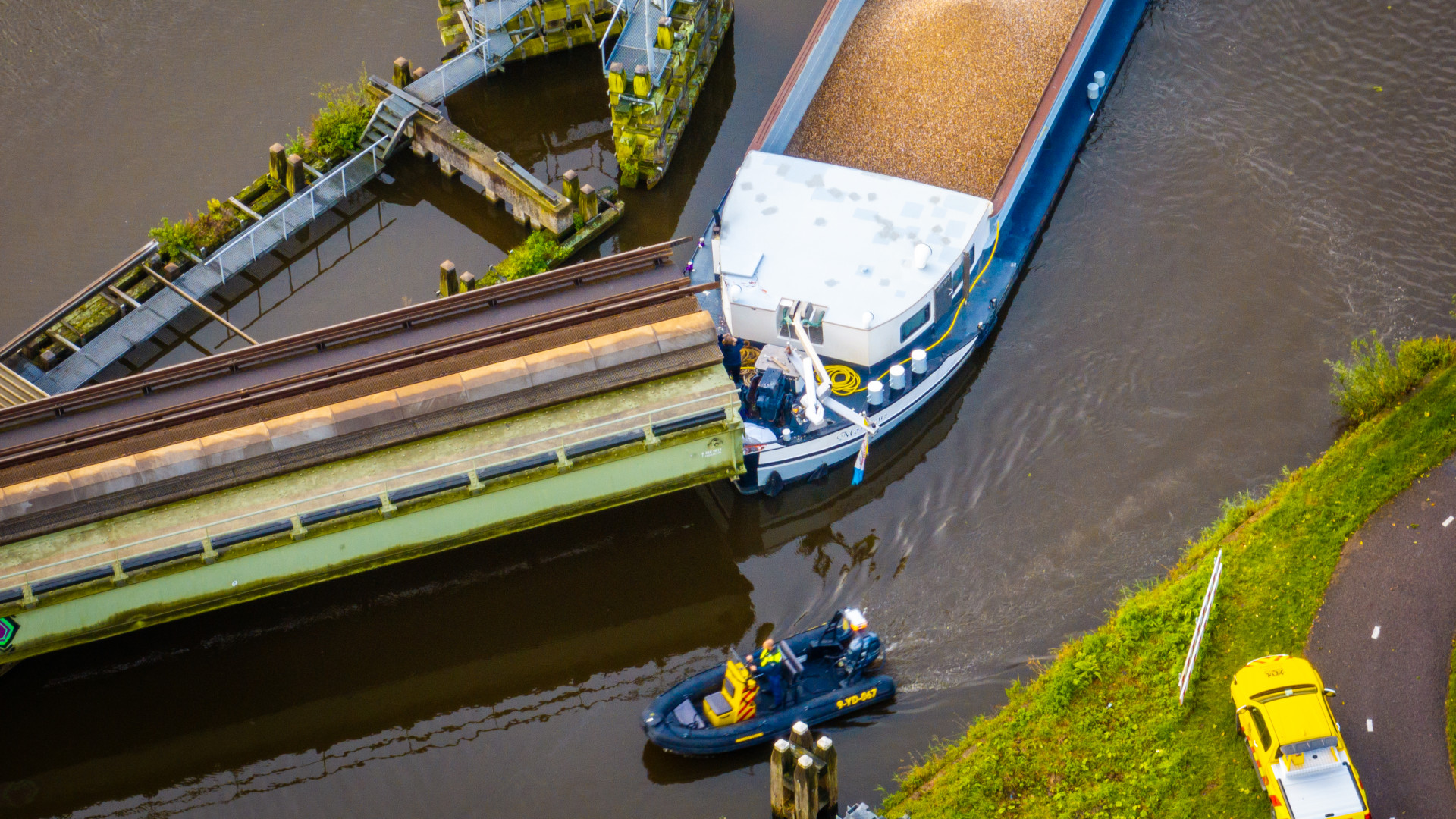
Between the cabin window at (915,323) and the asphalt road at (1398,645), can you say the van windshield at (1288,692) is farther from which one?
the cabin window at (915,323)

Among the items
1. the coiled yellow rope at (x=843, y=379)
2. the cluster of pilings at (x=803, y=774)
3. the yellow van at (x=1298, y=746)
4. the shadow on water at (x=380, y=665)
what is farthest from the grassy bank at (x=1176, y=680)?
the coiled yellow rope at (x=843, y=379)

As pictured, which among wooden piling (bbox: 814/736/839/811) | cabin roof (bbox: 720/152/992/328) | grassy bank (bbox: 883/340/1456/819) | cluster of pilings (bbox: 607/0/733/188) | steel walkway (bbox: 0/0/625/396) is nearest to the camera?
wooden piling (bbox: 814/736/839/811)

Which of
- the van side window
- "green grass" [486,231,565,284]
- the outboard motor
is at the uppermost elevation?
"green grass" [486,231,565,284]

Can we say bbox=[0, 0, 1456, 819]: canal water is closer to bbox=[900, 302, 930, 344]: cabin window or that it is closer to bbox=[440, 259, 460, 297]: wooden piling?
bbox=[440, 259, 460, 297]: wooden piling

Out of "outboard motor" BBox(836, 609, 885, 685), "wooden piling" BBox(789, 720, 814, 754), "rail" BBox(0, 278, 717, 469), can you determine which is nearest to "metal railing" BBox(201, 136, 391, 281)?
"rail" BBox(0, 278, 717, 469)

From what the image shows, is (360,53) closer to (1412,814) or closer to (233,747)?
(233,747)

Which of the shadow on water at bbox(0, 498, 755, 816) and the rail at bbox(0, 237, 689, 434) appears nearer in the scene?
the shadow on water at bbox(0, 498, 755, 816)

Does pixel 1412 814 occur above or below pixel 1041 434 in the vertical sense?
below

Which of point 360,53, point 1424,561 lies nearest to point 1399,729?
point 1424,561
